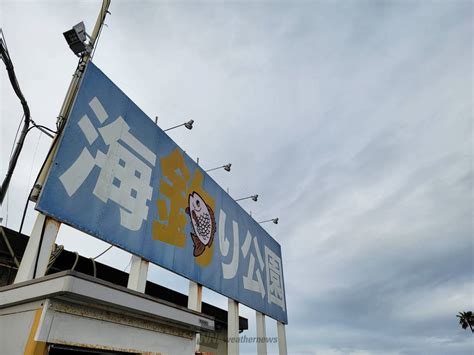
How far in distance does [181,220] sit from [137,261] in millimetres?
1815

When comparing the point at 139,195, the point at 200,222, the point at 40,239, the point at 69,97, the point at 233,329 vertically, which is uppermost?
the point at 69,97

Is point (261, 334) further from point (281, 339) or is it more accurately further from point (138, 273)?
point (138, 273)

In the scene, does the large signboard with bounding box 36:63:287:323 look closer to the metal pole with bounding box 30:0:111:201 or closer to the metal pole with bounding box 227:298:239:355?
the metal pole with bounding box 30:0:111:201

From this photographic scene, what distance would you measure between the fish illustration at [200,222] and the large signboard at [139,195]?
0.03 meters

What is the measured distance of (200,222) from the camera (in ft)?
29.3

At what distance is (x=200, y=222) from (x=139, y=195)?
95.4 inches

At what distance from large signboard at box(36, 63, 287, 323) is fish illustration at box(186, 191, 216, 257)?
3 cm

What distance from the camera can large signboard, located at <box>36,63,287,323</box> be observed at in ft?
18.4

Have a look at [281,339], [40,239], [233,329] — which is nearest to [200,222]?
[233,329]

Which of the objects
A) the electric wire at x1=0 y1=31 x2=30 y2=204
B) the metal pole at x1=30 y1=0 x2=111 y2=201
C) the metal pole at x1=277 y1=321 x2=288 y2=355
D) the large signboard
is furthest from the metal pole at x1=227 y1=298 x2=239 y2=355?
the electric wire at x1=0 y1=31 x2=30 y2=204

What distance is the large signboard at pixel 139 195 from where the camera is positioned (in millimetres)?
5598

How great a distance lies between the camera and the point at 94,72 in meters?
6.58

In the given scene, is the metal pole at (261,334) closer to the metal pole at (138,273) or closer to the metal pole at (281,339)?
the metal pole at (281,339)

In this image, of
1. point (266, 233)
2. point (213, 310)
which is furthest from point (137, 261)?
point (266, 233)
